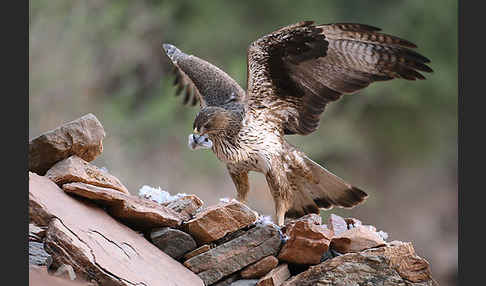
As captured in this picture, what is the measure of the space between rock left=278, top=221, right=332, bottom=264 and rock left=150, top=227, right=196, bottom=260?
39 cm

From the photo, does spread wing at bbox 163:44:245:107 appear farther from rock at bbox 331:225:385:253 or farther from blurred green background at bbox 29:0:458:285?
blurred green background at bbox 29:0:458:285

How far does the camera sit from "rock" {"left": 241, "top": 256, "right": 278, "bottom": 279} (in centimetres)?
244

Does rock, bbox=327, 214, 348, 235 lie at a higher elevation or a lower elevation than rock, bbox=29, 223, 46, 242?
higher

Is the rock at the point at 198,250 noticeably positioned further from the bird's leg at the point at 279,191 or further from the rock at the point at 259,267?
the bird's leg at the point at 279,191

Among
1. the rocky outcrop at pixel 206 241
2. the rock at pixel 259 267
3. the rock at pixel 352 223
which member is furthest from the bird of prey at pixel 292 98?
the rock at pixel 259 267

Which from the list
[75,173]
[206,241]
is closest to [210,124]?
[206,241]

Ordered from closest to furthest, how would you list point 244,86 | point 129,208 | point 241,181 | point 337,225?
point 129,208 < point 337,225 < point 241,181 < point 244,86

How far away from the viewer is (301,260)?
8.14 feet

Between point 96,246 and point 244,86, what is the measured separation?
233 inches

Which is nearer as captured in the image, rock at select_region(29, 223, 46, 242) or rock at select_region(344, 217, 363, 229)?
rock at select_region(29, 223, 46, 242)

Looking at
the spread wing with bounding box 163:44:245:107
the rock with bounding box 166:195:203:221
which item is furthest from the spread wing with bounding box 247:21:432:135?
the rock with bounding box 166:195:203:221

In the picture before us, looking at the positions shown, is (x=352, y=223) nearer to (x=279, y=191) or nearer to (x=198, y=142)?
(x=279, y=191)

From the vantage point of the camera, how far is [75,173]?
92.6 inches

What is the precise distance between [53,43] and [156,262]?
180 inches
